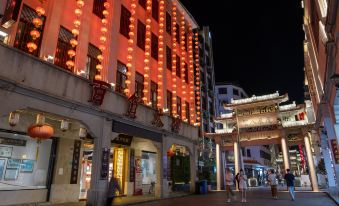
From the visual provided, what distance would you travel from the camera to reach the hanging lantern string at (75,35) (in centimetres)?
1212

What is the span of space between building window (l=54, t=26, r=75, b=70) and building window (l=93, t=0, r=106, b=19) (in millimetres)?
2627

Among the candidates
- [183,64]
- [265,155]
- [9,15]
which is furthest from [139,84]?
[265,155]

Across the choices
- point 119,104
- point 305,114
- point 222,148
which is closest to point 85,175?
point 119,104

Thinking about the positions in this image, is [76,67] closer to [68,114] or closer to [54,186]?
[68,114]

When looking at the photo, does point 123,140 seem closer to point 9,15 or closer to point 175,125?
point 175,125

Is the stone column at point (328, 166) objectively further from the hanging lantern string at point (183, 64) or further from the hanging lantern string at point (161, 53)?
the hanging lantern string at point (161, 53)

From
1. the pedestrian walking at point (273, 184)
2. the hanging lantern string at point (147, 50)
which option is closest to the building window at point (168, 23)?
the hanging lantern string at point (147, 50)

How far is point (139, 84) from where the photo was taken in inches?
700

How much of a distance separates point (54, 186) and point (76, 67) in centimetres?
623

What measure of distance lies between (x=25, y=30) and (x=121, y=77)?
6.13 meters

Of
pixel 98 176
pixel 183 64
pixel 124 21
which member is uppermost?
pixel 183 64

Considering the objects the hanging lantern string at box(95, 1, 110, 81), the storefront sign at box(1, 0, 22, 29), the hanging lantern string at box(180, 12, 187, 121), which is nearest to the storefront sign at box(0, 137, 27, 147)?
the hanging lantern string at box(95, 1, 110, 81)

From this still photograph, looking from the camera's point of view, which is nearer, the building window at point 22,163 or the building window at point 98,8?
the building window at point 22,163

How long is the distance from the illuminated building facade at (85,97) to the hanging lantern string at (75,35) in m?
0.06
